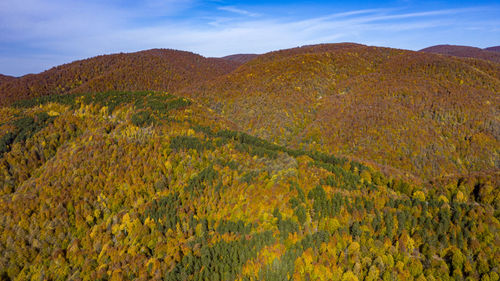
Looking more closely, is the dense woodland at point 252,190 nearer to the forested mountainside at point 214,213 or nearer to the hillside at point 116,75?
the forested mountainside at point 214,213

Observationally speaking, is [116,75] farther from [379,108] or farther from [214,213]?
[214,213]

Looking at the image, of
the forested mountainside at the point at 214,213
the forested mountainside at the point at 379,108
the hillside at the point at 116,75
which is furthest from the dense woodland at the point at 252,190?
the hillside at the point at 116,75

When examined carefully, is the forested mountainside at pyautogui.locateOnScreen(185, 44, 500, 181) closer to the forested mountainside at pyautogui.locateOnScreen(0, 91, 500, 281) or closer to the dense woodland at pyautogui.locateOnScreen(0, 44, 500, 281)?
the dense woodland at pyautogui.locateOnScreen(0, 44, 500, 281)

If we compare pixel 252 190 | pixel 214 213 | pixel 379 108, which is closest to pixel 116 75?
pixel 379 108

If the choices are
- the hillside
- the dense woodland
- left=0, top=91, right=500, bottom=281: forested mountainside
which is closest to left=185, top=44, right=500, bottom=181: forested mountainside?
the dense woodland

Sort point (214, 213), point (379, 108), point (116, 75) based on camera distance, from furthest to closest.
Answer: point (116, 75) → point (379, 108) → point (214, 213)

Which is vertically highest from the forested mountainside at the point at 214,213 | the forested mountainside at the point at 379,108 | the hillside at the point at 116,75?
the hillside at the point at 116,75
